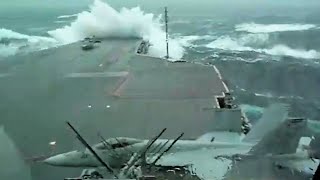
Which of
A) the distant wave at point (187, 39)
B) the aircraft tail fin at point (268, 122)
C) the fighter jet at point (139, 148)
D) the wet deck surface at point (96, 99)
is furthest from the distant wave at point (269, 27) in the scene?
the distant wave at point (187, 39)

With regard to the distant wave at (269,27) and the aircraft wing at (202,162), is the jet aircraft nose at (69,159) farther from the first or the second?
the distant wave at (269,27)

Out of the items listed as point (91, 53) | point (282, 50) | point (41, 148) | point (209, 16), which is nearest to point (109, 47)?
point (91, 53)

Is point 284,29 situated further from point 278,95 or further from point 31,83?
point 31,83

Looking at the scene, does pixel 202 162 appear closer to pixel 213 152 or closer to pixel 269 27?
pixel 213 152

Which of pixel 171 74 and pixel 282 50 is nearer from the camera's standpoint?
pixel 282 50

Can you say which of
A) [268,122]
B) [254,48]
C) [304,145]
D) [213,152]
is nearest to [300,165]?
[304,145]

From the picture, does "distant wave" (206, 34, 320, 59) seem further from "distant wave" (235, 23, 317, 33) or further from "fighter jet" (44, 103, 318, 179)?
"fighter jet" (44, 103, 318, 179)
